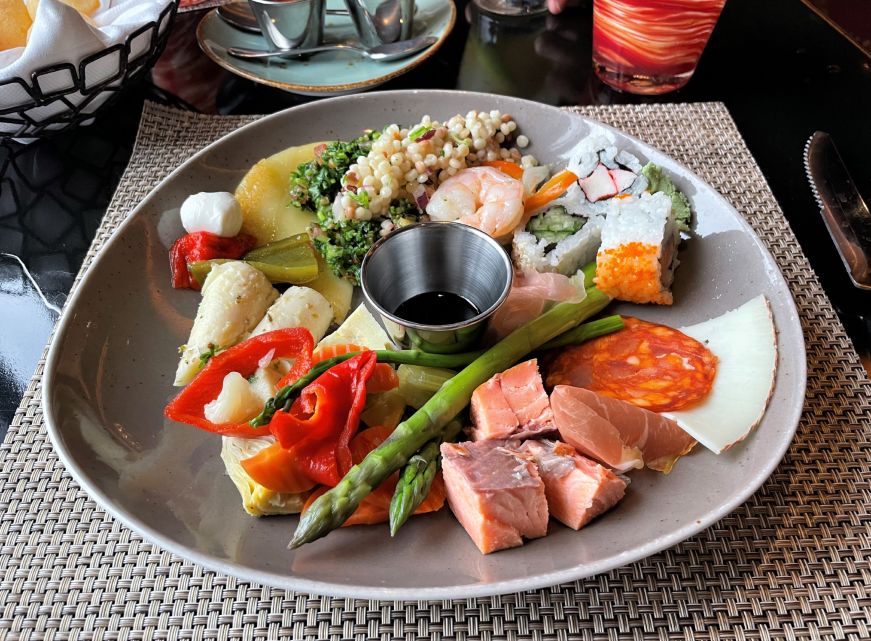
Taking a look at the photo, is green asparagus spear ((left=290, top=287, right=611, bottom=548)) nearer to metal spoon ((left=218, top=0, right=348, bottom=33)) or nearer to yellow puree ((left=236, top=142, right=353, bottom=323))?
yellow puree ((left=236, top=142, right=353, bottom=323))

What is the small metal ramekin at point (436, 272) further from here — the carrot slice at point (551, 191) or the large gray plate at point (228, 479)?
the large gray plate at point (228, 479)

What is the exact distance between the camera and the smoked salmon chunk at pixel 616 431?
1932 millimetres

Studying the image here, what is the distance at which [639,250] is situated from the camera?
7.98 feet

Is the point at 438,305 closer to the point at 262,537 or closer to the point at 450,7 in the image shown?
the point at 262,537

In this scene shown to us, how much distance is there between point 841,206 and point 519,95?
1848 millimetres

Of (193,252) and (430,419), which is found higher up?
(193,252)

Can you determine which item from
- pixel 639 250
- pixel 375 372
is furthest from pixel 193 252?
pixel 639 250

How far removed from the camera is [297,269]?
106 inches

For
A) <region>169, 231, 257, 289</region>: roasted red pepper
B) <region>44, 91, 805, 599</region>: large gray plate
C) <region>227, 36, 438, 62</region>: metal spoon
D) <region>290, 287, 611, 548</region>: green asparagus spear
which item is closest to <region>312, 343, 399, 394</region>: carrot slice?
<region>290, 287, 611, 548</region>: green asparagus spear

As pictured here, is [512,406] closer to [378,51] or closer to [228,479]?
[228,479]

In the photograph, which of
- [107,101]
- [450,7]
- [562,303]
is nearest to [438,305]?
[562,303]

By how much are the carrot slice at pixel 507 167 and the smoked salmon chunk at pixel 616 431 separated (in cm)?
128

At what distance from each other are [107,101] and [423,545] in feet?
9.06

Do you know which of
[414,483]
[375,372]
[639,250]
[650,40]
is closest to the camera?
[414,483]
